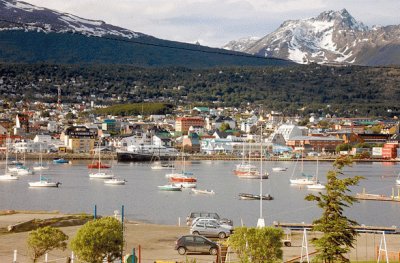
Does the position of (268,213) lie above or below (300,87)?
below

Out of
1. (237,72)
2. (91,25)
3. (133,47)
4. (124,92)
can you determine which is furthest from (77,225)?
(91,25)

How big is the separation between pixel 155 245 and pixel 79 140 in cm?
7165

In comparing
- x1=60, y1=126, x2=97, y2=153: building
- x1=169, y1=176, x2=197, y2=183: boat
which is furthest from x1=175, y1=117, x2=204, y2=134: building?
x1=169, y1=176, x2=197, y2=183: boat

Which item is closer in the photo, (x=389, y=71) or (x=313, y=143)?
(x=313, y=143)

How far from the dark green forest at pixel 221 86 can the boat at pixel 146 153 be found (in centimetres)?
4861

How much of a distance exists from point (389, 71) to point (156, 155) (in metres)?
83.8

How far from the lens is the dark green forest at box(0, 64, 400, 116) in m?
135

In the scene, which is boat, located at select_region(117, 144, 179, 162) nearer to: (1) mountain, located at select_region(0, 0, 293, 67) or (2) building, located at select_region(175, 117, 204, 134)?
(2) building, located at select_region(175, 117, 204, 134)

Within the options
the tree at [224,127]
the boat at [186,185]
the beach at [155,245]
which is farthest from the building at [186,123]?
the beach at [155,245]

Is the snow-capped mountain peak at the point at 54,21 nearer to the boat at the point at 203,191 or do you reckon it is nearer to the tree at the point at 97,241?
the boat at the point at 203,191

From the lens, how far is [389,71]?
15400 cm

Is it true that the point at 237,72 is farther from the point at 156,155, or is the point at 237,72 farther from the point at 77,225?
the point at 77,225

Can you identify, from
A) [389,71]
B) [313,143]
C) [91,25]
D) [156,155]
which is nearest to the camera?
[156,155]

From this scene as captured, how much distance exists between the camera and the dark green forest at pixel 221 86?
13500 cm
